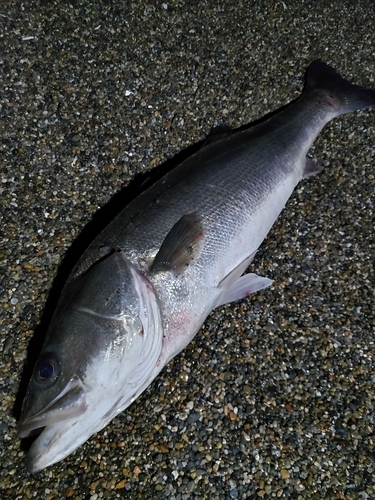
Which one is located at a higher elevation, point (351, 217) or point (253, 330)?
point (351, 217)

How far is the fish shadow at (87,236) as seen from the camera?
2.82m

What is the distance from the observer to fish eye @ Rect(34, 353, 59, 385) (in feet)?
7.15

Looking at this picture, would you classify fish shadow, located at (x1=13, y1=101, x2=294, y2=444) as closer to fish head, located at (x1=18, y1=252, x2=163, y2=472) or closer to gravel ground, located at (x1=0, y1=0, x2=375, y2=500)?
gravel ground, located at (x1=0, y1=0, x2=375, y2=500)

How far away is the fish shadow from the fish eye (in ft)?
2.16

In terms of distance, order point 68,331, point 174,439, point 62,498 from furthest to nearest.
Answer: point 174,439 < point 62,498 < point 68,331

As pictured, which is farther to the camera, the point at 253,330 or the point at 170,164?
the point at 170,164

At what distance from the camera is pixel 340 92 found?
153 inches

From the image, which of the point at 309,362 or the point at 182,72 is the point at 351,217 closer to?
the point at 309,362

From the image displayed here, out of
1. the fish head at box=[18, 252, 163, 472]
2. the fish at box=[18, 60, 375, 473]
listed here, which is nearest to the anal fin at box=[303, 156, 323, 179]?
the fish at box=[18, 60, 375, 473]

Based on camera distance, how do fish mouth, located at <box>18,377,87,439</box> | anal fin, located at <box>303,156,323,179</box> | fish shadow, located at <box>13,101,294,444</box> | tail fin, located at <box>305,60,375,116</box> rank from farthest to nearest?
tail fin, located at <box>305,60,375,116</box> → anal fin, located at <box>303,156,323,179</box> → fish shadow, located at <box>13,101,294,444</box> → fish mouth, located at <box>18,377,87,439</box>

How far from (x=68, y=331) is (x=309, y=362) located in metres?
1.58

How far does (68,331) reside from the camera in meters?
2.29

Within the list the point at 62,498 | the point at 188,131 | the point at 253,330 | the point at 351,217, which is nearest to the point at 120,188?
the point at 188,131

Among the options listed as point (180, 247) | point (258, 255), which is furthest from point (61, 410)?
point (258, 255)
